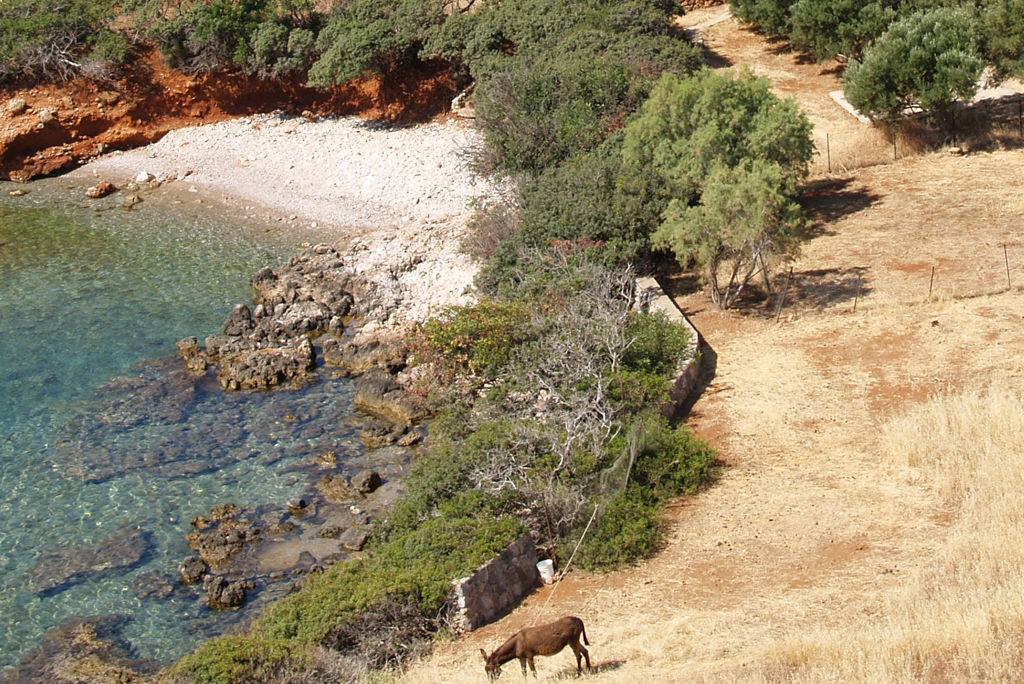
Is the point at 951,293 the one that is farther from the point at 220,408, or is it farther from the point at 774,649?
the point at 220,408

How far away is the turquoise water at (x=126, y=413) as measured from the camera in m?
17.5

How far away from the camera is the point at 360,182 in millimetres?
33375

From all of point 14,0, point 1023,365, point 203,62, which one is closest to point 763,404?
point 1023,365

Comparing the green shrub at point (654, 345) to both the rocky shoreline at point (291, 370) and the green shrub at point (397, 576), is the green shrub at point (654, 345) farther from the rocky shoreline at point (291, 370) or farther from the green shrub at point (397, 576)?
the green shrub at point (397, 576)

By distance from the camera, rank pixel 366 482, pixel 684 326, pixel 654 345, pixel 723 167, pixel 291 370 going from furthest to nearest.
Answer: pixel 291 370 < pixel 723 167 < pixel 684 326 < pixel 654 345 < pixel 366 482

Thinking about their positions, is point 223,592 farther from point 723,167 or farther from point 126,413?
point 723,167

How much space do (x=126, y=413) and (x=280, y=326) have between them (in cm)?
438

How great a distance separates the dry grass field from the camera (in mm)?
12797

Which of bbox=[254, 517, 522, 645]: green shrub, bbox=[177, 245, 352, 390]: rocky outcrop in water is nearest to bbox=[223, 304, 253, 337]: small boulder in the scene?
bbox=[177, 245, 352, 390]: rocky outcrop in water

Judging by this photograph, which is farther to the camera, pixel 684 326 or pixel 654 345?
pixel 684 326

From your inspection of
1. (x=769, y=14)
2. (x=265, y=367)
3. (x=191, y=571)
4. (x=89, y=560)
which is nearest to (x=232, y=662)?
(x=191, y=571)

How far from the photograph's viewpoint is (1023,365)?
19688 mm

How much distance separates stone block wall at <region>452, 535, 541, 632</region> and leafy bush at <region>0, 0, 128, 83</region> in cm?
2854

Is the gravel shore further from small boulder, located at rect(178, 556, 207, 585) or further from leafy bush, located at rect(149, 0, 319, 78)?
small boulder, located at rect(178, 556, 207, 585)
